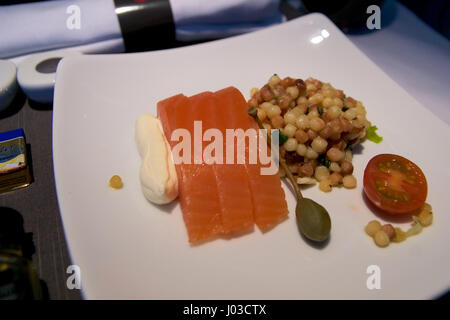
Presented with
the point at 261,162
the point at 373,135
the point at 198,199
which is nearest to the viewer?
the point at 198,199

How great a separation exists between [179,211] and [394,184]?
986 millimetres

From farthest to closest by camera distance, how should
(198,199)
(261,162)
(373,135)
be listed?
(373,135) < (261,162) < (198,199)

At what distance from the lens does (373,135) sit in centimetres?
181

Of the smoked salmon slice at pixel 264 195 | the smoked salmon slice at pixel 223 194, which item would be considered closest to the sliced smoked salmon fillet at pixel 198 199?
the smoked salmon slice at pixel 223 194

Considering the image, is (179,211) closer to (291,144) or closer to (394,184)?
(291,144)

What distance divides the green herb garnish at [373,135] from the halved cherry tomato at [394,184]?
0.67ft

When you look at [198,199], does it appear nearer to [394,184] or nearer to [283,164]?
[283,164]

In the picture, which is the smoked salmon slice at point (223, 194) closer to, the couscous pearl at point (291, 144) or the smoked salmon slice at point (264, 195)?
the smoked salmon slice at point (264, 195)

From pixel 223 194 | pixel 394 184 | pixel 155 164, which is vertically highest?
pixel 155 164

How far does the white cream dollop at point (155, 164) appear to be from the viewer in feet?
4.72

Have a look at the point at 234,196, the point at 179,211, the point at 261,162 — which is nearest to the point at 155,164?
the point at 179,211

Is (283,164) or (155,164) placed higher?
(155,164)

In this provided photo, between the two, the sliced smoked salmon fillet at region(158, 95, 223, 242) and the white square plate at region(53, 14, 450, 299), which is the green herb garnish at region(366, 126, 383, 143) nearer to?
the white square plate at region(53, 14, 450, 299)

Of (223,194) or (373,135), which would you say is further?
(373,135)
